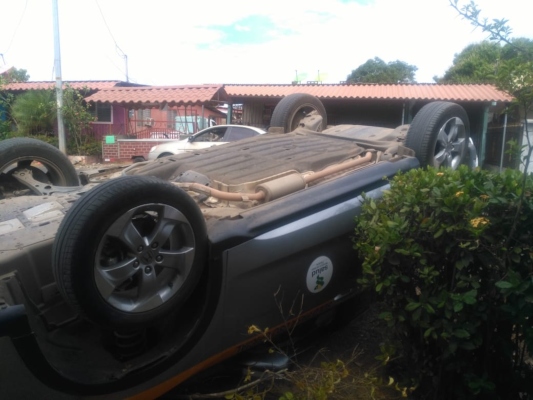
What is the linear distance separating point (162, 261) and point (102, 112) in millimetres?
21186

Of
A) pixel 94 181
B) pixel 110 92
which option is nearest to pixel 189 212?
pixel 94 181

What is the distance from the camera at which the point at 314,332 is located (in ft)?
12.5

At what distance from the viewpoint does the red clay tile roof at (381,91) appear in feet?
51.0

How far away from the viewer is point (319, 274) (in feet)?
11.0

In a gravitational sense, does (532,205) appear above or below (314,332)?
above

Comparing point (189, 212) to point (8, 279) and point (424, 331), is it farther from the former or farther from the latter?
point (424, 331)

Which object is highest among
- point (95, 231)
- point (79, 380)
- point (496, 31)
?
point (496, 31)

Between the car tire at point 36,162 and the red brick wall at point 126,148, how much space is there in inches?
597

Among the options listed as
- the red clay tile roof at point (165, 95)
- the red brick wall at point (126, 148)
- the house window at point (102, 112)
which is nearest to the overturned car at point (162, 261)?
the red clay tile roof at point (165, 95)

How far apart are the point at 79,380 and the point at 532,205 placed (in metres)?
2.43

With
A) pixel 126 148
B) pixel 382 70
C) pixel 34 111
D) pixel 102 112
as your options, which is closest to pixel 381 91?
pixel 126 148

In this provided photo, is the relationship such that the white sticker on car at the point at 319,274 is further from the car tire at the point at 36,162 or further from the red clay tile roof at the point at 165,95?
the red clay tile roof at the point at 165,95

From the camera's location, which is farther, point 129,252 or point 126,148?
point 126,148

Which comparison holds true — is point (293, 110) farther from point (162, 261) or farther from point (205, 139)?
point (205, 139)
